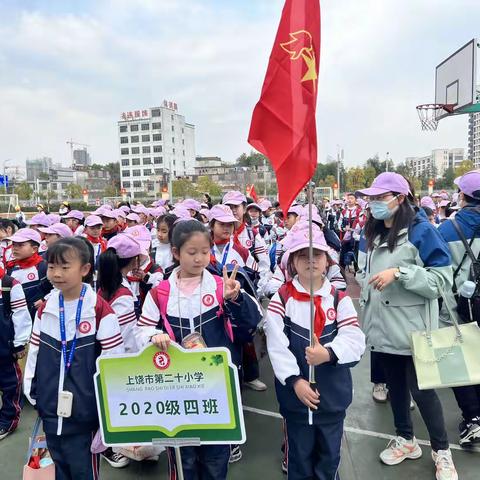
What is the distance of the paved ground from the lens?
2.98 meters

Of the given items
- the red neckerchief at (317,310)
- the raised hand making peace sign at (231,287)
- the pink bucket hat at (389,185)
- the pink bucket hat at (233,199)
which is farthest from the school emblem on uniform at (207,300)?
the pink bucket hat at (233,199)

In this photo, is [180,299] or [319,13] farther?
[180,299]

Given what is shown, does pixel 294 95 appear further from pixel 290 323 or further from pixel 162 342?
pixel 162 342

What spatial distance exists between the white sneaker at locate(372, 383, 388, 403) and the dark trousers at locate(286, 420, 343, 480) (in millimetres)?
1786

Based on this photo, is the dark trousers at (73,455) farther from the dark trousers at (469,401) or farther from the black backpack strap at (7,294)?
the dark trousers at (469,401)

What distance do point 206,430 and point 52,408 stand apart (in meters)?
Result: 0.90

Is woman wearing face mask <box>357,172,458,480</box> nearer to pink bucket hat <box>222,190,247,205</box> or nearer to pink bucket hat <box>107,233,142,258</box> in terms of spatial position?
pink bucket hat <box>107,233,142,258</box>

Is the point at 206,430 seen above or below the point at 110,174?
below

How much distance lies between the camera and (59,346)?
233cm

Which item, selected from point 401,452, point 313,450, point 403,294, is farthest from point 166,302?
point 401,452

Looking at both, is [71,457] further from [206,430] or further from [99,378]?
[206,430]

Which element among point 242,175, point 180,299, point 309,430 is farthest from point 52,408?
point 242,175

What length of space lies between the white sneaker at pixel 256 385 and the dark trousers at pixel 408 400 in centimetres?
153

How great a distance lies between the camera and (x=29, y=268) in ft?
13.4
